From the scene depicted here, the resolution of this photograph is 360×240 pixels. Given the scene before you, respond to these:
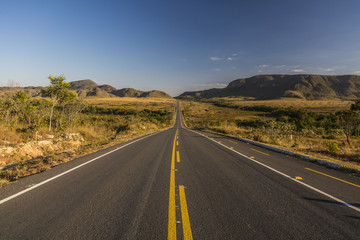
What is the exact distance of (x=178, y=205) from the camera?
3.56 metres

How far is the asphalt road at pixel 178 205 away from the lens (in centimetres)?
272

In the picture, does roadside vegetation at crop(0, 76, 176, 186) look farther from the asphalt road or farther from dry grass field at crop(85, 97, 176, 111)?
dry grass field at crop(85, 97, 176, 111)

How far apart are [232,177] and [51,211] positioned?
510 centimetres

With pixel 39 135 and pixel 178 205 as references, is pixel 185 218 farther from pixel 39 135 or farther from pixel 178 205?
pixel 39 135

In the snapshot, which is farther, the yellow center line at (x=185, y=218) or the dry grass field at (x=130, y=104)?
the dry grass field at (x=130, y=104)

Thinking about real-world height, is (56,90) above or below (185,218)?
above

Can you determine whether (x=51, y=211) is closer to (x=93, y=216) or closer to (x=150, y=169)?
(x=93, y=216)

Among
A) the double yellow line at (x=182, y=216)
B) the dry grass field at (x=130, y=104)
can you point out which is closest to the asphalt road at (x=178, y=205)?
the double yellow line at (x=182, y=216)

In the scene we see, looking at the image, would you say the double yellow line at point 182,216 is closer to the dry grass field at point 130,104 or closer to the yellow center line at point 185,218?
the yellow center line at point 185,218

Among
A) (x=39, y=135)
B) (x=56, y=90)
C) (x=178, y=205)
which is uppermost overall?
(x=56, y=90)

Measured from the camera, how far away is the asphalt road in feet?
8.93

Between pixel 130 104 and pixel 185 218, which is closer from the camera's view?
pixel 185 218

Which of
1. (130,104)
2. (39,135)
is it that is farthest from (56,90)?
(130,104)

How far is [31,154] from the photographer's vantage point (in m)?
8.23
